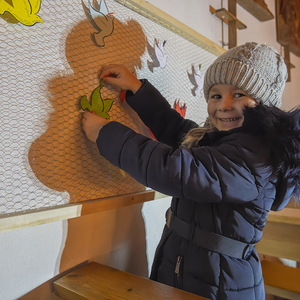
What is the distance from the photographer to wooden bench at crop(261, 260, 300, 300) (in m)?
1.03


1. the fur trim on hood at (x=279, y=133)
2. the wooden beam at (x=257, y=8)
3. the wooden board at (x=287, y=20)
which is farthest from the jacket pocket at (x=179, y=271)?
the wooden board at (x=287, y=20)

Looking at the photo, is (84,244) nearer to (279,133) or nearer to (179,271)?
(179,271)

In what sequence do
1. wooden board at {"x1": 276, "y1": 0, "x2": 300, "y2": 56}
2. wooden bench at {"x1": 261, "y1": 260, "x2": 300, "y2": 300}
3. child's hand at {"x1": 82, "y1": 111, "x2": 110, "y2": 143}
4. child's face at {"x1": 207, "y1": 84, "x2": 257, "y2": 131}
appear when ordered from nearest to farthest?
child's hand at {"x1": 82, "y1": 111, "x2": 110, "y2": 143} < child's face at {"x1": 207, "y1": 84, "x2": 257, "y2": 131} < wooden bench at {"x1": 261, "y1": 260, "x2": 300, "y2": 300} < wooden board at {"x1": 276, "y1": 0, "x2": 300, "y2": 56}

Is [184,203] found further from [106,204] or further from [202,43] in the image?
[202,43]

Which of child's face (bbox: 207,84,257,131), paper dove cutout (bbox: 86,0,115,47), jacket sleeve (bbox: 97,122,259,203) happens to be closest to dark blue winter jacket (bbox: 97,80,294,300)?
jacket sleeve (bbox: 97,122,259,203)

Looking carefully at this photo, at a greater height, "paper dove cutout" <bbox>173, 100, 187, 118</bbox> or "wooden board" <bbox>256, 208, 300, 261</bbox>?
"paper dove cutout" <bbox>173, 100, 187, 118</bbox>

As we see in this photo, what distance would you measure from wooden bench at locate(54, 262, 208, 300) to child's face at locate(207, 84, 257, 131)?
45 cm

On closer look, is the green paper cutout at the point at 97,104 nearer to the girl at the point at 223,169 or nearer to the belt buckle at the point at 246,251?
the girl at the point at 223,169

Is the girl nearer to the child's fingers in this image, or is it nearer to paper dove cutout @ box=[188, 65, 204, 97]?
the child's fingers

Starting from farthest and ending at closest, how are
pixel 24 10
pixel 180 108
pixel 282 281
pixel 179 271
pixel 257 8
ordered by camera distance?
pixel 257 8
pixel 282 281
pixel 180 108
pixel 179 271
pixel 24 10

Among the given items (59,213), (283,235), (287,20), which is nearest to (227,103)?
(59,213)

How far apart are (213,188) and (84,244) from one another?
38cm

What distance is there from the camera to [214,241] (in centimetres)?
57

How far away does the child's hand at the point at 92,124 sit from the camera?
57 centimetres
